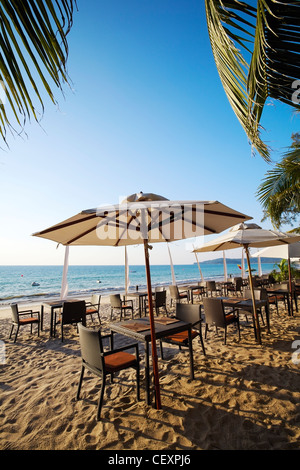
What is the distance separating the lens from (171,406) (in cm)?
258

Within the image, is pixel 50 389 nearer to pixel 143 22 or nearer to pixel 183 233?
pixel 183 233

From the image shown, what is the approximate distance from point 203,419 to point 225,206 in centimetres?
234

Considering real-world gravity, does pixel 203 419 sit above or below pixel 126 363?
below

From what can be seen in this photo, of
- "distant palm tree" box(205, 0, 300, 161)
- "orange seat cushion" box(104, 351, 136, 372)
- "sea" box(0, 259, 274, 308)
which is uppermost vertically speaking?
"distant palm tree" box(205, 0, 300, 161)

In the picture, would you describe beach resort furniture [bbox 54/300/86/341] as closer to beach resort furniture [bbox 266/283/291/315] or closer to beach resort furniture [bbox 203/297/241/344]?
beach resort furniture [bbox 203/297/241/344]

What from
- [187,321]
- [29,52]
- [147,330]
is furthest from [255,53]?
[187,321]

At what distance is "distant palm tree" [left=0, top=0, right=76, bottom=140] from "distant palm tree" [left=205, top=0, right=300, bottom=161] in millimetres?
661

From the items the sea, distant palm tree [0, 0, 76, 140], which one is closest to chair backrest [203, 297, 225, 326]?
the sea

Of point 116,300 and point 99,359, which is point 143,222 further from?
point 116,300

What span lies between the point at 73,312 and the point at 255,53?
569cm

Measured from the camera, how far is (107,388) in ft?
10.1

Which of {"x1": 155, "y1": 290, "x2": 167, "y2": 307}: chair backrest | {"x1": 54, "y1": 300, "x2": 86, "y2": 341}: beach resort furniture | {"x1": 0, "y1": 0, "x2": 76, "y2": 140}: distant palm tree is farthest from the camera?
{"x1": 155, "y1": 290, "x2": 167, "y2": 307}: chair backrest

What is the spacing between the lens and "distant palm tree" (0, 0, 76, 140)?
71cm
